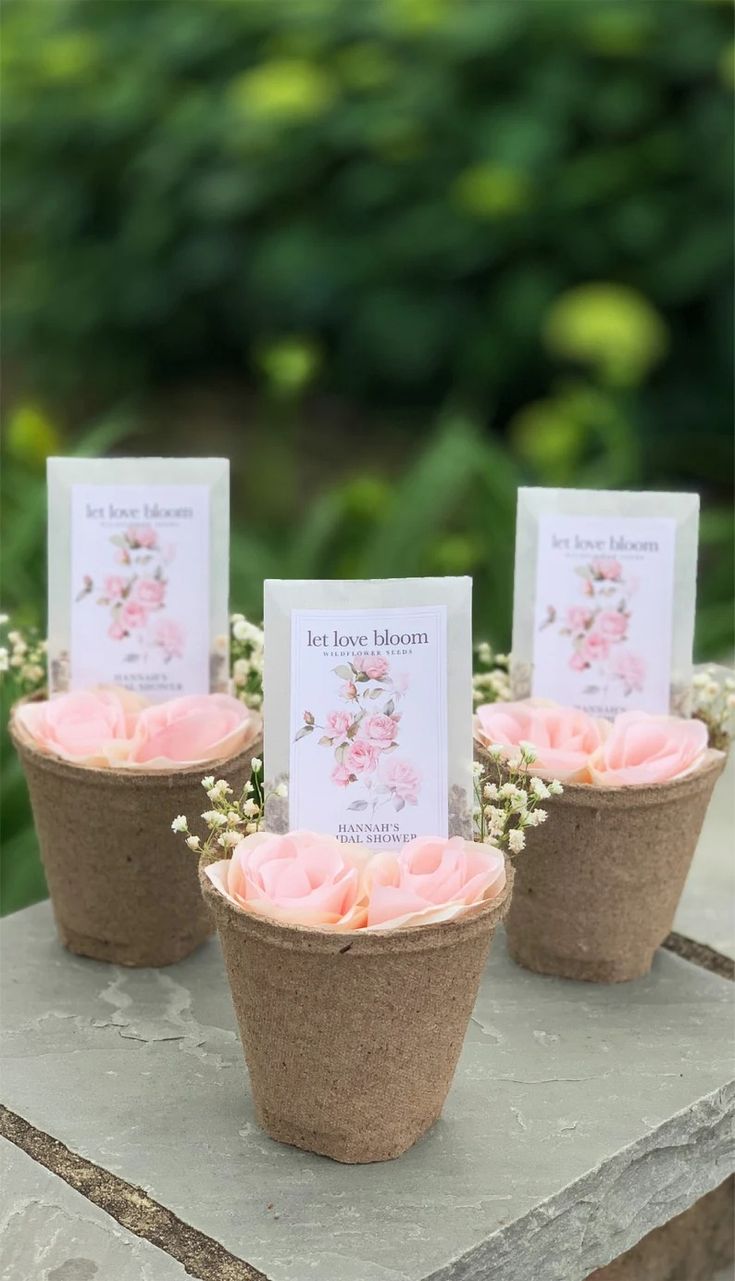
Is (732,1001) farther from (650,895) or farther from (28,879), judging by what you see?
(28,879)

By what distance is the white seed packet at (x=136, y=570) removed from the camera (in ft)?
4.17

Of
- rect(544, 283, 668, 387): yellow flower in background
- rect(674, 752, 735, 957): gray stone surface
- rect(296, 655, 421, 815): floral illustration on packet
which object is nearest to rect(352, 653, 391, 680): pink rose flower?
rect(296, 655, 421, 815): floral illustration on packet

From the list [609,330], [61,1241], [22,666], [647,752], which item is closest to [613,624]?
[647,752]

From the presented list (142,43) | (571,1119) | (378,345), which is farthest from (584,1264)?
(142,43)

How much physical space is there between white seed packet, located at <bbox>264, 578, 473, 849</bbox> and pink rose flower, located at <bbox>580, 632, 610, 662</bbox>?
261 millimetres

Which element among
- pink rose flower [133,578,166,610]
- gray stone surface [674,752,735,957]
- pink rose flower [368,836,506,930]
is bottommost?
gray stone surface [674,752,735,957]

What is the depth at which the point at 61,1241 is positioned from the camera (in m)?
0.96

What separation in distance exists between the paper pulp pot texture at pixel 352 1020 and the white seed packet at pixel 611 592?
1.04ft

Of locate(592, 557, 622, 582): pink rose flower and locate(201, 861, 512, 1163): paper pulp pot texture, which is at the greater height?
locate(592, 557, 622, 582): pink rose flower

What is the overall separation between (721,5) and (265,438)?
4.30ft

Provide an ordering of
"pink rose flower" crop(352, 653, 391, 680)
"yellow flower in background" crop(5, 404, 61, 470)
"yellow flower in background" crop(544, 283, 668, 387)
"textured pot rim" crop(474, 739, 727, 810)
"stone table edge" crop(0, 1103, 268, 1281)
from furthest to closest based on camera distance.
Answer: "yellow flower in background" crop(544, 283, 668, 387)
"yellow flower in background" crop(5, 404, 61, 470)
"textured pot rim" crop(474, 739, 727, 810)
"pink rose flower" crop(352, 653, 391, 680)
"stone table edge" crop(0, 1103, 268, 1281)

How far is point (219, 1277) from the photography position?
926mm

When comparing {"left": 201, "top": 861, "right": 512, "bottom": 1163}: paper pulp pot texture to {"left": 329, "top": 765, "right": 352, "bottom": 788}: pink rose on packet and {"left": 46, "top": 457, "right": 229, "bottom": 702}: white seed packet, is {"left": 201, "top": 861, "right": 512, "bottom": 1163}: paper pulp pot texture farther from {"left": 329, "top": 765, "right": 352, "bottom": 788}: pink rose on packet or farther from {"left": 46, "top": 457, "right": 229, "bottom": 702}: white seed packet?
{"left": 46, "top": 457, "right": 229, "bottom": 702}: white seed packet

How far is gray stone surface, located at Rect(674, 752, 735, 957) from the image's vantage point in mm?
1390
